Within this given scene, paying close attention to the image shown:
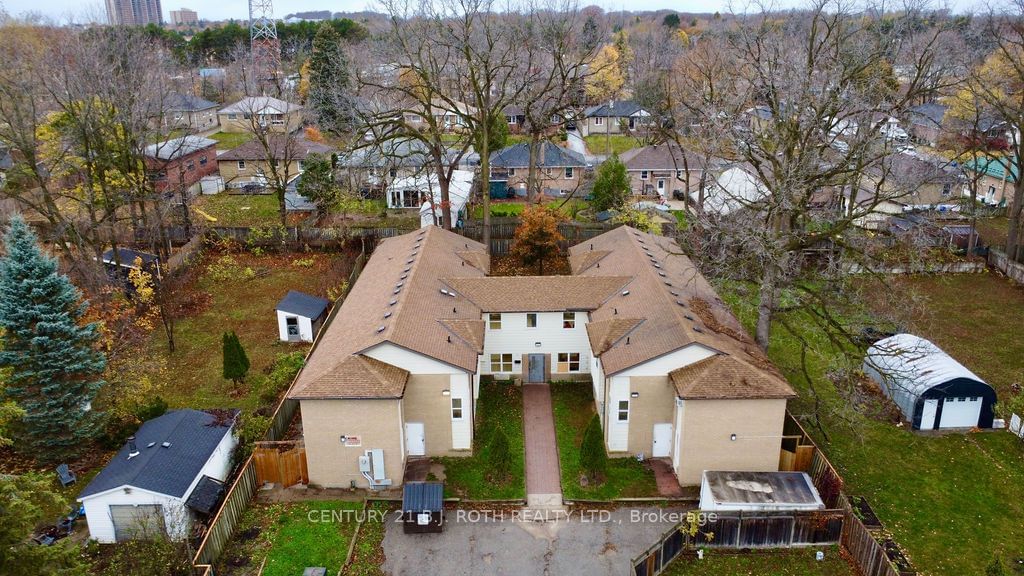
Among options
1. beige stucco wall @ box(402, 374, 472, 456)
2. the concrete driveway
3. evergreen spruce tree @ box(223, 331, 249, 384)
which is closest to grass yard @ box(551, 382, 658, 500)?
the concrete driveway

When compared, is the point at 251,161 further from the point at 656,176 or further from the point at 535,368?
the point at 535,368

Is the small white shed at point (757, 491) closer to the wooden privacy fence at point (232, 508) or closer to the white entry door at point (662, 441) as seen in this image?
the white entry door at point (662, 441)

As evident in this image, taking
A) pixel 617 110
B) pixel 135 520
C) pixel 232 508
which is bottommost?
pixel 232 508

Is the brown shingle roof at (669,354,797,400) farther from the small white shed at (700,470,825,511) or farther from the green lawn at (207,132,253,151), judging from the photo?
the green lawn at (207,132,253,151)

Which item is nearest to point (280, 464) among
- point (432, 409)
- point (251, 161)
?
point (432, 409)

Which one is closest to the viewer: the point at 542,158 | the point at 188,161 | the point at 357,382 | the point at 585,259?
the point at 357,382

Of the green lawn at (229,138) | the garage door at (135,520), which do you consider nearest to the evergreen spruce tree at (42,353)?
the garage door at (135,520)

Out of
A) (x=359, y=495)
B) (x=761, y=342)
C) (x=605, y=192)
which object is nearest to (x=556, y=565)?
(x=359, y=495)
